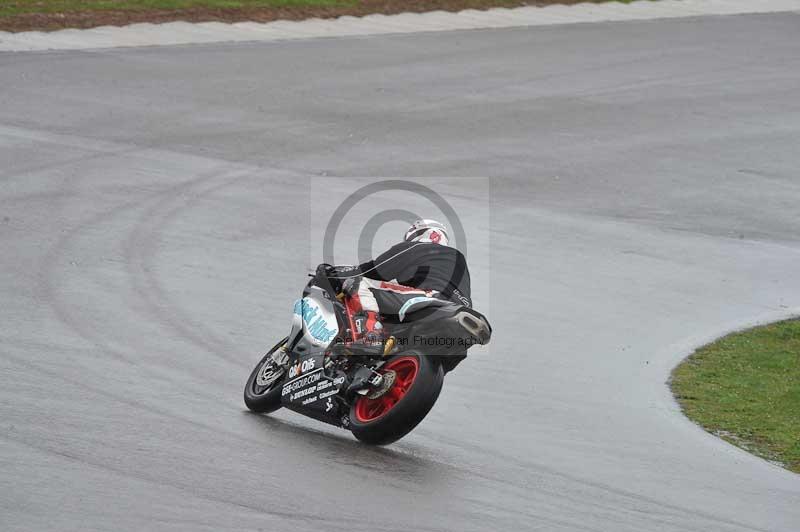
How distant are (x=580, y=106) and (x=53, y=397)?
56.2 ft

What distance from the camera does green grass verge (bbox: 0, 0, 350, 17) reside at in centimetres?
2588

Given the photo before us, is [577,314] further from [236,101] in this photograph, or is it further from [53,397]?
[236,101]

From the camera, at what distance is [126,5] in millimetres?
27234

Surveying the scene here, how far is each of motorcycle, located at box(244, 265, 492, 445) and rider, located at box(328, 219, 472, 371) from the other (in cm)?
9

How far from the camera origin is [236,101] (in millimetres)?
22391

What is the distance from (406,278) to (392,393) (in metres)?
0.92

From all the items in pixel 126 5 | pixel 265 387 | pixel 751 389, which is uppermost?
pixel 126 5

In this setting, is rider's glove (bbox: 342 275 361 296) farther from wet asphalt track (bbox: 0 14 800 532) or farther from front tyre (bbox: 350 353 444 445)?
wet asphalt track (bbox: 0 14 800 532)

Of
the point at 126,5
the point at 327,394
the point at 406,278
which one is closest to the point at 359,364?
the point at 327,394

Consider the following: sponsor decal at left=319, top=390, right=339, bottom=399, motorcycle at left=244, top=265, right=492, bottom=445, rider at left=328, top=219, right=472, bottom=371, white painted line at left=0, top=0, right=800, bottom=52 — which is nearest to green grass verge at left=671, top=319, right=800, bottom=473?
rider at left=328, top=219, right=472, bottom=371

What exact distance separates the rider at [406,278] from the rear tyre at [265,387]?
0.95m

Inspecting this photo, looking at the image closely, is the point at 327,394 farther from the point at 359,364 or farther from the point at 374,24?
the point at 374,24

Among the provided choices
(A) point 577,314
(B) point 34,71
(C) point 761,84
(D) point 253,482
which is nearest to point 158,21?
(B) point 34,71

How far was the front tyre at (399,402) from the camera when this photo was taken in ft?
28.1
